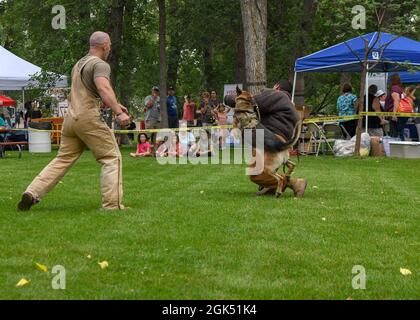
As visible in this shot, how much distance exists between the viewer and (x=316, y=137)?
22.8 m

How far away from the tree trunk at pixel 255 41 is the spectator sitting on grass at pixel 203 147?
5.79ft

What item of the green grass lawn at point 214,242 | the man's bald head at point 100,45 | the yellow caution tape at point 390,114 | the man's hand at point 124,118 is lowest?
the green grass lawn at point 214,242

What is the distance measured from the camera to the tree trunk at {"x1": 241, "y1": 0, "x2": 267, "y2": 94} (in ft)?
72.4

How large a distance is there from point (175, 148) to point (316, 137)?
4.06m

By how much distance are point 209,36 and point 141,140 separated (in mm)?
11031

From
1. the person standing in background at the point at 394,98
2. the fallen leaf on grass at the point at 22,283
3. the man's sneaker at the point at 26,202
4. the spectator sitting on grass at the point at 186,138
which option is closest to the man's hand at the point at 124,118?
the man's sneaker at the point at 26,202

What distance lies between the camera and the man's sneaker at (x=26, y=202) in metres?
9.54

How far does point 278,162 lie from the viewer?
36.6ft

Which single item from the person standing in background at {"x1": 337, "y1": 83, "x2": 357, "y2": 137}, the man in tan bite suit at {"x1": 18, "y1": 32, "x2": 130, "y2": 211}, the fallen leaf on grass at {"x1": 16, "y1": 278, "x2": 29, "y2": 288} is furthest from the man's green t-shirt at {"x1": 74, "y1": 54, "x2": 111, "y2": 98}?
the person standing in background at {"x1": 337, "y1": 83, "x2": 357, "y2": 137}

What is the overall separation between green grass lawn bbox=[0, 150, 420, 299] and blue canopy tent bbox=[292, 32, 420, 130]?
875 centimetres

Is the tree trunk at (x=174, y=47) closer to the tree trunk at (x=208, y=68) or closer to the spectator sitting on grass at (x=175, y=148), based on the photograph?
the tree trunk at (x=208, y=68)

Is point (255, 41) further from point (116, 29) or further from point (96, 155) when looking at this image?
point (96, 155)
